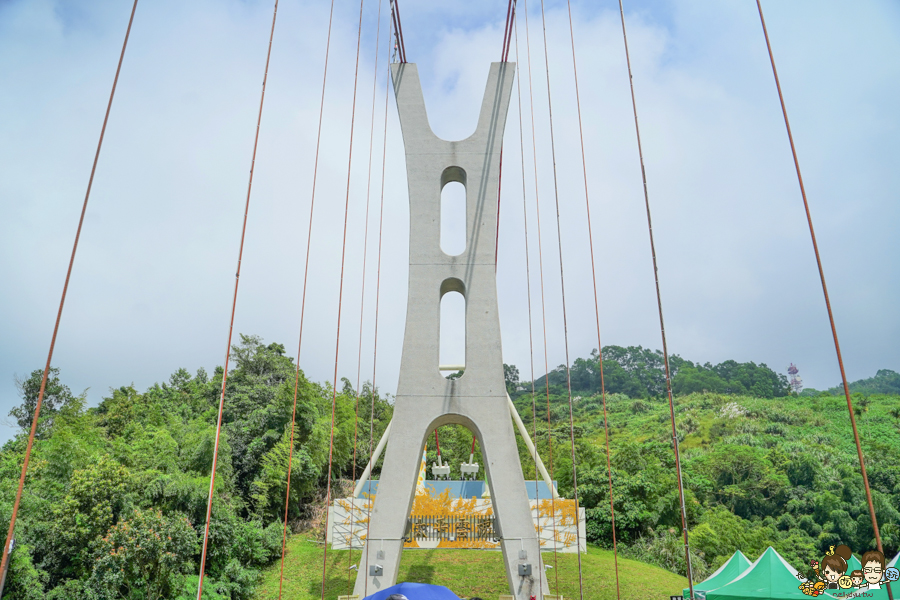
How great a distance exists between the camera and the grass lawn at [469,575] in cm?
1126

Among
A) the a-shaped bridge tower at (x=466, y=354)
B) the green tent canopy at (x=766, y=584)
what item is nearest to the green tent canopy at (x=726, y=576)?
the green tent canopy at (x=766, y=584)

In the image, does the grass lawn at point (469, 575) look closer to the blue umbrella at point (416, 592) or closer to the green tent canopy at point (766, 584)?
the green tent canopy at point (766, 584)

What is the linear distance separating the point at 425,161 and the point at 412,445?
5.41 m

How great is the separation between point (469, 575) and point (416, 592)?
27.4 feet

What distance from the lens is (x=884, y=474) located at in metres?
20.2

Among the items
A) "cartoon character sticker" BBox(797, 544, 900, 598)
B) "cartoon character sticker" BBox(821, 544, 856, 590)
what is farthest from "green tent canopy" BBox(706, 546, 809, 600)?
"cartoon character sticker" BBox(821, 544, 856, 590)

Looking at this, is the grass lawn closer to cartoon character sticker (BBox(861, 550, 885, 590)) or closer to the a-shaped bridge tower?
the a-shaped bridge tower

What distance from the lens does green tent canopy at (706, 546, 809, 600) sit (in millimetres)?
8117

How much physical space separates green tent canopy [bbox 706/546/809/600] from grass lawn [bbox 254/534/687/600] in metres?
2.96

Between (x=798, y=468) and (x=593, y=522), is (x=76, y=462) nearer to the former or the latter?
(x=593, y=522)

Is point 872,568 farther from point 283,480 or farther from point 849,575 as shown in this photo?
point 283,480

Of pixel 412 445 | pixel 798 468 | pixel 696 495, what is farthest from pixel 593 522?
pixel 798 468

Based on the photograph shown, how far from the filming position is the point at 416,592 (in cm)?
427

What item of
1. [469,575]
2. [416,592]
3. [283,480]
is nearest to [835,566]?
[416,592]
